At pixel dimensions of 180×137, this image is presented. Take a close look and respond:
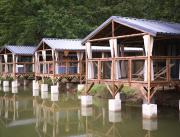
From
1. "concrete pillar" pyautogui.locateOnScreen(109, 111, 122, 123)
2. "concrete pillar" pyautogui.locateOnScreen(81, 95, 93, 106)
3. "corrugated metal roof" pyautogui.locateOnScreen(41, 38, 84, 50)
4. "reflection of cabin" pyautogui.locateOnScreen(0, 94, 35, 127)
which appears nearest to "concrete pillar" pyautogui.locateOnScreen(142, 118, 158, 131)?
"concrete pillar" pyautogui.locateOnScreen(109, 111, 122, 123)

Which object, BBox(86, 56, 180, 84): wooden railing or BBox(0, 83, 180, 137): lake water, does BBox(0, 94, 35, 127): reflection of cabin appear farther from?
BBox(86, 56, 180, 84): wooden railing

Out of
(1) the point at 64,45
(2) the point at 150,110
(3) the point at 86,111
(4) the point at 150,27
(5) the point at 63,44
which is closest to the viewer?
(2) the point at 150,110

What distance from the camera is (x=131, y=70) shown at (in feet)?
61.8

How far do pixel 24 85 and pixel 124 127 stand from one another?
2684 centimetres

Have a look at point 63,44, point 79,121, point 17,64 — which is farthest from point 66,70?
point 79,121

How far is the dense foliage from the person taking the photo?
44281 millimetres

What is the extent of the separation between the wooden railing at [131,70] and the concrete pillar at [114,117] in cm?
188

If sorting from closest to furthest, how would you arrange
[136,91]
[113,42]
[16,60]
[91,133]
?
[91,133], [113,42], [136,91], [16,60]

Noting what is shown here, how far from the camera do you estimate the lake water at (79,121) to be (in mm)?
15453

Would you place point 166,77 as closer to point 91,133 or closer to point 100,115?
point 100,115

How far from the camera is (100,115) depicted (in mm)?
19844

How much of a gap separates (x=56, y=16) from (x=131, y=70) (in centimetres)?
2708

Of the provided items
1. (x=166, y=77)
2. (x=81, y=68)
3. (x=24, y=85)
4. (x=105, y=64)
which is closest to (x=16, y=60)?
(x=24, y=85)

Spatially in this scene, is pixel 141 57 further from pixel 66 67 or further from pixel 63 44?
pixel 63 44
